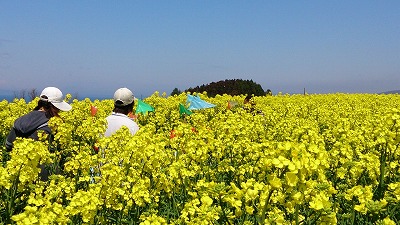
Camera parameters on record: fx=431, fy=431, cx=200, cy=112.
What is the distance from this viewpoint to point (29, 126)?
524 cm

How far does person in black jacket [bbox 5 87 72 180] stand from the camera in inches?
206

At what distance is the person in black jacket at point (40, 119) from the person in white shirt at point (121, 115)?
61 centimetres

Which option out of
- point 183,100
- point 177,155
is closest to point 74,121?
point 177,155

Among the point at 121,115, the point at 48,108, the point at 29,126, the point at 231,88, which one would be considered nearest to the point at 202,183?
the point at 121,115

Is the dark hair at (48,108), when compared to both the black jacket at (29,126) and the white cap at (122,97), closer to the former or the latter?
the black jacket at (29,126)

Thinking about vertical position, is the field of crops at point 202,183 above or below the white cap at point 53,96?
below

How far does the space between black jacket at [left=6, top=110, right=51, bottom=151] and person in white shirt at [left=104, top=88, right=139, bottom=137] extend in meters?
0.77

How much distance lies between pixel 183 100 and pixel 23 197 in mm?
12175

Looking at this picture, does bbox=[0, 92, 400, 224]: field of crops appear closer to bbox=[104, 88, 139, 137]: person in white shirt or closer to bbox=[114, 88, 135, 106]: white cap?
bbox=[104, 88, 139, 137]: person in white shirt

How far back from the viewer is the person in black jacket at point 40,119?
523 centimetres

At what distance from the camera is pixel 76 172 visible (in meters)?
4.38

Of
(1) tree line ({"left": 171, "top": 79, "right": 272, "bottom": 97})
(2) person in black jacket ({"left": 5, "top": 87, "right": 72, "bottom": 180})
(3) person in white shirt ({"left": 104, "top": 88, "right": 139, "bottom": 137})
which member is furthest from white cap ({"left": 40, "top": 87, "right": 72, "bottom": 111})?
(1) tree line ({"left": 171, "top": 79, "right": 272, "bottom": 97})

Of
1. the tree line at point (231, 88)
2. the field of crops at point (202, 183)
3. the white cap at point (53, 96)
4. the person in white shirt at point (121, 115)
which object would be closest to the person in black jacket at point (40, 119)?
the white cap at point (53, 96)

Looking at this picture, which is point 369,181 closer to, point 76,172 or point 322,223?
point 322,223
